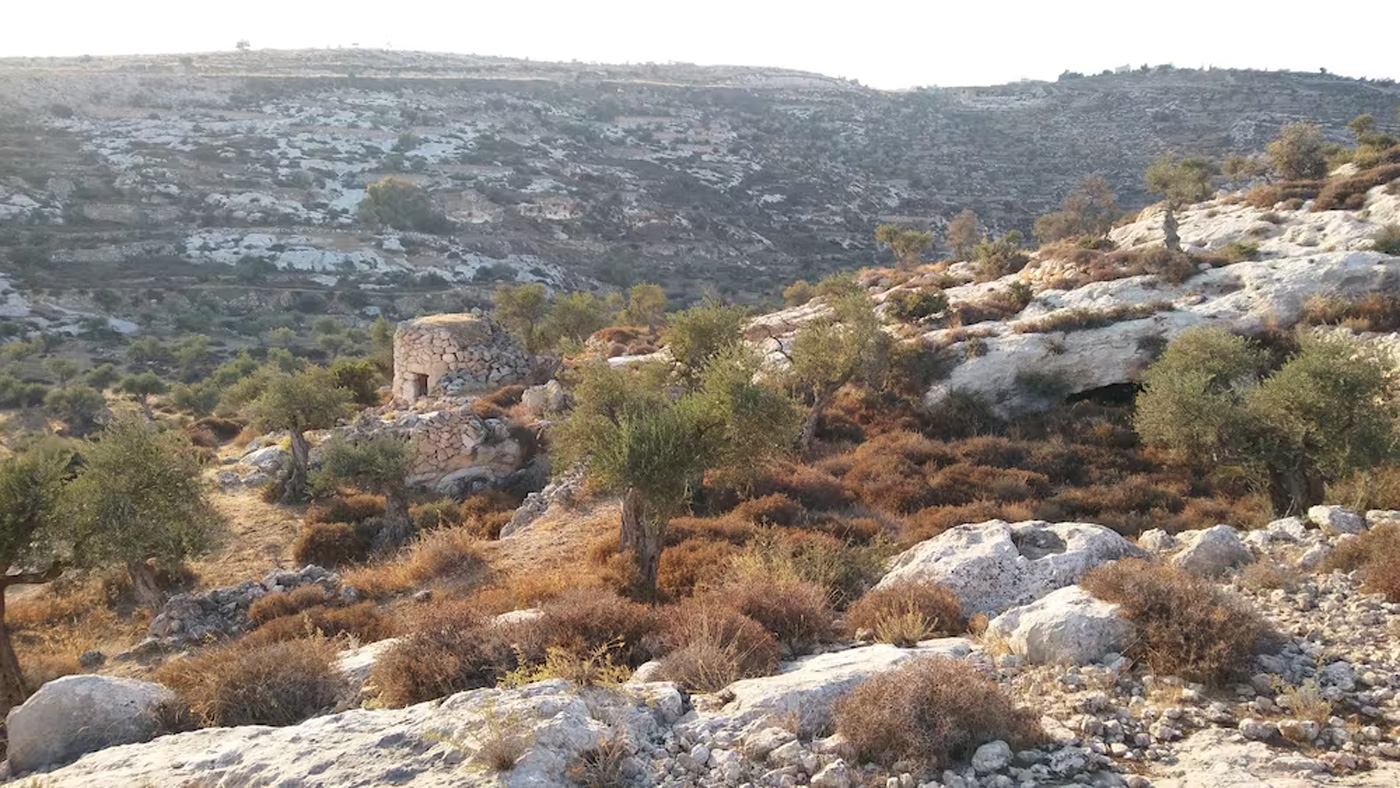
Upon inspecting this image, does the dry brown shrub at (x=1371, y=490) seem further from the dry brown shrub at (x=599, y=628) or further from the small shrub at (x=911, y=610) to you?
the dry brown shrub at (x=599, y=628)

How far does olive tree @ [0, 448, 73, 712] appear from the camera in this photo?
955 centimetres

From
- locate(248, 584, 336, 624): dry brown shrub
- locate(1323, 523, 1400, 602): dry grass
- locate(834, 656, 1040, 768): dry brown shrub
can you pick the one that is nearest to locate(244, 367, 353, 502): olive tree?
locate(248, 584, 336, 624): dry brown shrub

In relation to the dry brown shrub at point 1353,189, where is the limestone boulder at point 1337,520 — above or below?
below

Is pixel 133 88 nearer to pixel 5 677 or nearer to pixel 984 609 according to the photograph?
pixel 5 677

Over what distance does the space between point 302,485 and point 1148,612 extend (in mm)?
17875

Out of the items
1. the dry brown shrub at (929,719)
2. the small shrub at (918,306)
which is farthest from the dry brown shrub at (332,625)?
the small shrub at (918,306)

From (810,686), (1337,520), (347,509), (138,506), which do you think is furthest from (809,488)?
(138,506)

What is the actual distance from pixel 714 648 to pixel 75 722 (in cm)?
540

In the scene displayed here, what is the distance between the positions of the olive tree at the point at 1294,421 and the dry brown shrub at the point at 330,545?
16.2 m

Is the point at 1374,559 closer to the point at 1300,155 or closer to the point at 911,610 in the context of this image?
the point at 911,610

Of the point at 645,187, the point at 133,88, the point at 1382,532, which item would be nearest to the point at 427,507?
the point at 1382,532

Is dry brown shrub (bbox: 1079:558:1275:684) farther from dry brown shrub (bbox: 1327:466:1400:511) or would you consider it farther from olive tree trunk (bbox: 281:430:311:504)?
olive tree trunk (bbox: 281:430:311:504)

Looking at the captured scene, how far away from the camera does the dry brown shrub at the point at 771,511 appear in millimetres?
13523

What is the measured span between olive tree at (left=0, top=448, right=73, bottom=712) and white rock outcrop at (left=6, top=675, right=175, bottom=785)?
13.1 ft
